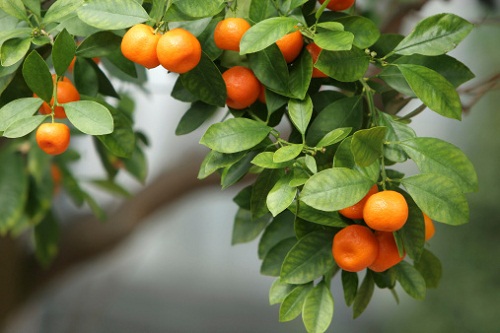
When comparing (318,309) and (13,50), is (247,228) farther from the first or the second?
(13,50)

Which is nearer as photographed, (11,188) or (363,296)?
(363,296)

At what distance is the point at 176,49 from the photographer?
0.46 m

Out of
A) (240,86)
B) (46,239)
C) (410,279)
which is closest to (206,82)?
(240,86)

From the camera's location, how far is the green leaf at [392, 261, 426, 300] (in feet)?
1.73

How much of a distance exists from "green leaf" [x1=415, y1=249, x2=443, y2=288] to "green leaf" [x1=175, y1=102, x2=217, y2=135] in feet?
0.77

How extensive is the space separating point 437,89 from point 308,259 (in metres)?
0.16

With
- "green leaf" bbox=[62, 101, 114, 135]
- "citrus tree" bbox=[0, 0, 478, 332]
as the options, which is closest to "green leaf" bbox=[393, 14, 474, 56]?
"citrus tree" bbox=[0, 0, 478, 332]

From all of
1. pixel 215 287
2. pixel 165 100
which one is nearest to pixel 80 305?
pixel 215 287

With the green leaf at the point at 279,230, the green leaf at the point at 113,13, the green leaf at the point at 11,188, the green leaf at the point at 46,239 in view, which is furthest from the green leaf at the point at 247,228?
the green leaf at the point at 46,239

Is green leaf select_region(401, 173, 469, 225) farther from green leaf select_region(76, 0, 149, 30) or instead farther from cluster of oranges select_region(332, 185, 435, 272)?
green leaf select_region(76, 0, 149, 30)

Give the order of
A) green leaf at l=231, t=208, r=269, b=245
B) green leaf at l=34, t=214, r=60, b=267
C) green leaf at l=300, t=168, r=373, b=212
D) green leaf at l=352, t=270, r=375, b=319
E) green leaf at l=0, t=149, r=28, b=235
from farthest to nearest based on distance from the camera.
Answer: green leaf at l=34, t=214, r=60, b=267
green leaf at l=0, t=149, r=28, b=235
green leaf at l=231, t=208, r=269, b=245
green leaf at l=352, t=270, r=375, b=319
green leaf at l=300, t=168, r=373, b=212

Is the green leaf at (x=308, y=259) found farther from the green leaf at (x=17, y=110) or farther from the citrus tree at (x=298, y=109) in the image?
the green leaf at (x=17, y=110)

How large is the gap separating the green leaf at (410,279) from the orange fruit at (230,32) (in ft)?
0.75

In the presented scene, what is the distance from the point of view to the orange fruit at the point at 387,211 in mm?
439
